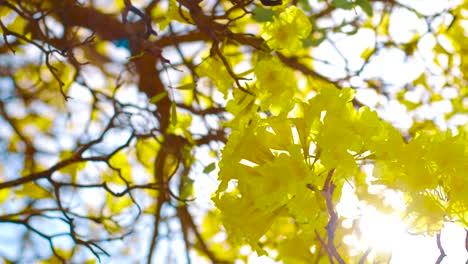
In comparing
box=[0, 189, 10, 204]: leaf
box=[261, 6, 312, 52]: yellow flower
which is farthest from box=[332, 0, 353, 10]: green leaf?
box=[0, 189, 10, 204]: leaf

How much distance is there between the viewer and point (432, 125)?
2.16 metres

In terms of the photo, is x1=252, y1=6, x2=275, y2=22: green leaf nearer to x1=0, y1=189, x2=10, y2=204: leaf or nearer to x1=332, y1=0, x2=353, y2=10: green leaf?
x1=332, y1=0, x2=353, y2=10: green leaf

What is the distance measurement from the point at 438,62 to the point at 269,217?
4.78 ft

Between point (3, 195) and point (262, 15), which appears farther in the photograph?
point (3, 195)

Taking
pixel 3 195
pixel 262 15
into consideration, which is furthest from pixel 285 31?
pixel 3 195

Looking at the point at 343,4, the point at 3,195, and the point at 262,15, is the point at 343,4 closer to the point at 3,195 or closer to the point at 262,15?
the point at 262,15

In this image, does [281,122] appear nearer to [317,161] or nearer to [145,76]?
[317,161]

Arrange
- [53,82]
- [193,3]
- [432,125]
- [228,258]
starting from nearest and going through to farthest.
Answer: [193,3] < [432,125] < [53,82] < [228,258]

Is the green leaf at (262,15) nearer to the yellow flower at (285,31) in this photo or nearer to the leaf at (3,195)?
the yellow flower at (285,31)

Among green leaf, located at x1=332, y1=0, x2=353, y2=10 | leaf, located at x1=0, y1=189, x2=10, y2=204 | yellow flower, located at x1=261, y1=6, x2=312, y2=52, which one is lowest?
yellow flower, located at x1=261, y1=6, x2=312, y2=52

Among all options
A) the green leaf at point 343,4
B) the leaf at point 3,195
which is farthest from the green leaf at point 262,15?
the leaf at point 3,195

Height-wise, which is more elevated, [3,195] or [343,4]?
[3,195]

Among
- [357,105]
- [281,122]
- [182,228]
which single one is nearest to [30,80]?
[182,228]

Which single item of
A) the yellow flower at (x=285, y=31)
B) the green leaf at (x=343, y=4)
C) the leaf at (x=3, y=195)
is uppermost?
the leaf at (x=3, y=195)
